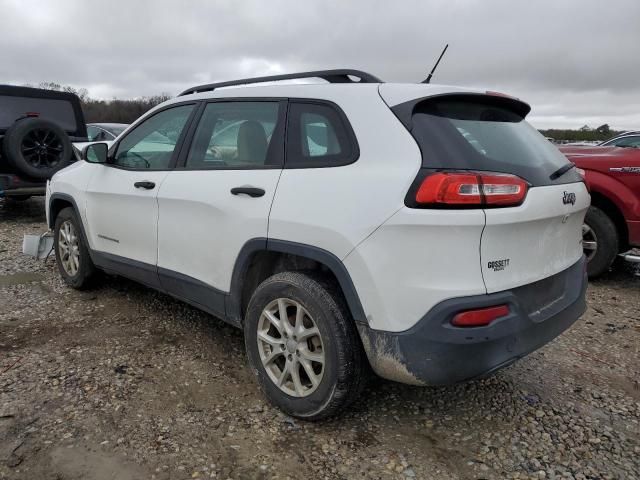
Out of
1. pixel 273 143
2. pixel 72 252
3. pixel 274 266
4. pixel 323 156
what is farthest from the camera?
pixel 72 252

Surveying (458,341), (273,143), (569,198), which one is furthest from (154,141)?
(569,198)

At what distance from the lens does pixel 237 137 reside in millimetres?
3037

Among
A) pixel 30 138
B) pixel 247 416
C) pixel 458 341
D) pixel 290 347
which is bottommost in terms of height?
pixel 247 416

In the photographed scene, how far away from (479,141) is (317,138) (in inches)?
31.0

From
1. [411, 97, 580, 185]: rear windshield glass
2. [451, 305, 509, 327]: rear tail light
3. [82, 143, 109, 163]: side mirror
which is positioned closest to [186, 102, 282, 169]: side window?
[411, 97, 580, 185]: rear windshield glass

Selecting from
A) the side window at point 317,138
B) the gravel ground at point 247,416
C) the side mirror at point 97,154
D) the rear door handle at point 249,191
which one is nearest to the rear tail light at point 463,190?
the side window at point 317,138

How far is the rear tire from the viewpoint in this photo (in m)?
4.88

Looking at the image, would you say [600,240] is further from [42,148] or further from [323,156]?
[42,148]

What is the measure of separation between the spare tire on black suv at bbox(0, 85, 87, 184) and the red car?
646 cm

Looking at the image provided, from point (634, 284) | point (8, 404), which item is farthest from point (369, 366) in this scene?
point (634, 284)

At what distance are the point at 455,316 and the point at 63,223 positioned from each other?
150 inches

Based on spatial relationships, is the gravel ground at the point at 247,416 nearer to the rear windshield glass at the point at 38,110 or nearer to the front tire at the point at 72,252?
the front tire at the point at 72,252

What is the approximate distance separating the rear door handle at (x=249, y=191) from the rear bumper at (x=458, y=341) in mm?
894

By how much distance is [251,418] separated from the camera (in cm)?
267
